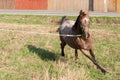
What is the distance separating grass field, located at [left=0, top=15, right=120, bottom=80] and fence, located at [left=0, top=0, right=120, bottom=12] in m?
19.2

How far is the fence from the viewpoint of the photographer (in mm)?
36625

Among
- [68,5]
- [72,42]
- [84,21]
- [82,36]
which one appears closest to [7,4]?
[68,5]

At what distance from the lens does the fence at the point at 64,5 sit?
3662 centimetres

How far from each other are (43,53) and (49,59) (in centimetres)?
89

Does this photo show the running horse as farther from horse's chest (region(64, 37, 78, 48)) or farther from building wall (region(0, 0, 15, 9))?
building wall (region(0, 0, 15, 9))

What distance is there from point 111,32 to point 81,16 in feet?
23.0

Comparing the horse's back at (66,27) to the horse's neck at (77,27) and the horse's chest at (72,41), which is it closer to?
the horse's chest at (72,41)

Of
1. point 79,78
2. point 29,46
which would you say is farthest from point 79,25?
point 29,46

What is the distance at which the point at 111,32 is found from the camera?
1741cm

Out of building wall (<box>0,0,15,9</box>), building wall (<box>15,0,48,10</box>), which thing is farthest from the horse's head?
building wall (<box>0,0,15,9</box>)

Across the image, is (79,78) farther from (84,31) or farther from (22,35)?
(22,35)

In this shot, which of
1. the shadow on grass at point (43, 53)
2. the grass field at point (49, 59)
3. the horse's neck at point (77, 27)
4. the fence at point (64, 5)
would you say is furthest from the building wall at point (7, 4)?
the horse's neck at point (77, 27)

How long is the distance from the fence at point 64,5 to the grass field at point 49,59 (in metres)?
19.2

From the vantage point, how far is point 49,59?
489 inches
